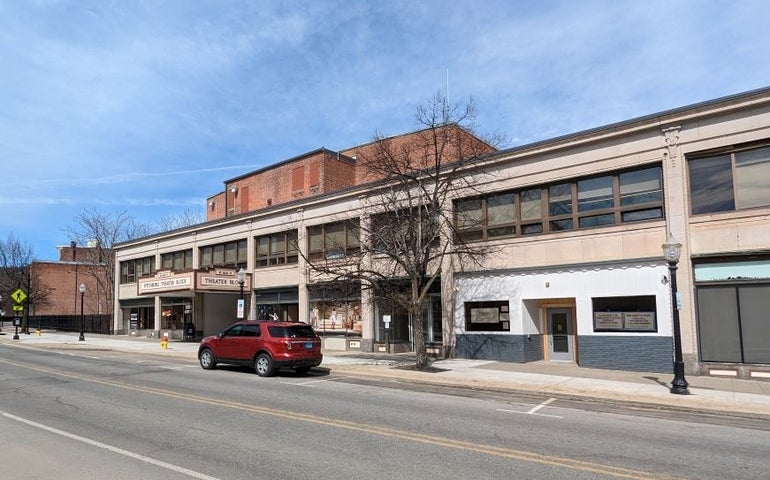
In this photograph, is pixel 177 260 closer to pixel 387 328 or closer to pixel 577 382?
pixel 387 328

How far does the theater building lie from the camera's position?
53.8 feet

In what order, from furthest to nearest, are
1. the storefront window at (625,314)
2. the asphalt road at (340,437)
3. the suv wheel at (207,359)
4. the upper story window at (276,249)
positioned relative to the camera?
the upper story window at (276,249) < the suv wheel at (207,359) < the storefront window at (625,314) < the asphalt road at (340,437)

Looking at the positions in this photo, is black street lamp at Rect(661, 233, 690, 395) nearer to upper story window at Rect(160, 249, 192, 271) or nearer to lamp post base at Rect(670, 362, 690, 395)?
lamp post base at Rect(670, 362, 690, 395)

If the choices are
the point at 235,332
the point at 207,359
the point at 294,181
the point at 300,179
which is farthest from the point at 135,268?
the point at 235,332

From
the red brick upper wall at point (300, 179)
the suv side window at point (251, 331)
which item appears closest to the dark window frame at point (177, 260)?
the red brick upper wall at point (300, 179)

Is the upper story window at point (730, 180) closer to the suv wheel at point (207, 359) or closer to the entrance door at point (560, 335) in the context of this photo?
the entrance door at point (560, 335)

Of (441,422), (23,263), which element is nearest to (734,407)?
(441,422)

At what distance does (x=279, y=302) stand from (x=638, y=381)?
65.4ft

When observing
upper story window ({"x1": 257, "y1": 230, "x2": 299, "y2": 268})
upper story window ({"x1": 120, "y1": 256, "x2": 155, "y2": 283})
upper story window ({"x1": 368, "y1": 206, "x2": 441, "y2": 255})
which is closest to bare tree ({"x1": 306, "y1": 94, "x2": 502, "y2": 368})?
upper story window ({"x1": 368, "y1": 206, "x2": 441, "y2": 255})

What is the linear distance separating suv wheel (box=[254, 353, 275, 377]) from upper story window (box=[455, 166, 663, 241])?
373 inches

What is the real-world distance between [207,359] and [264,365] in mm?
3164

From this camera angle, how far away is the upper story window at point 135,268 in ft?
139

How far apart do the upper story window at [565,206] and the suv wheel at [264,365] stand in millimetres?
9466

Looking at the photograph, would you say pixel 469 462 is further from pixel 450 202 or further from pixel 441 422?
pixel 450 202
